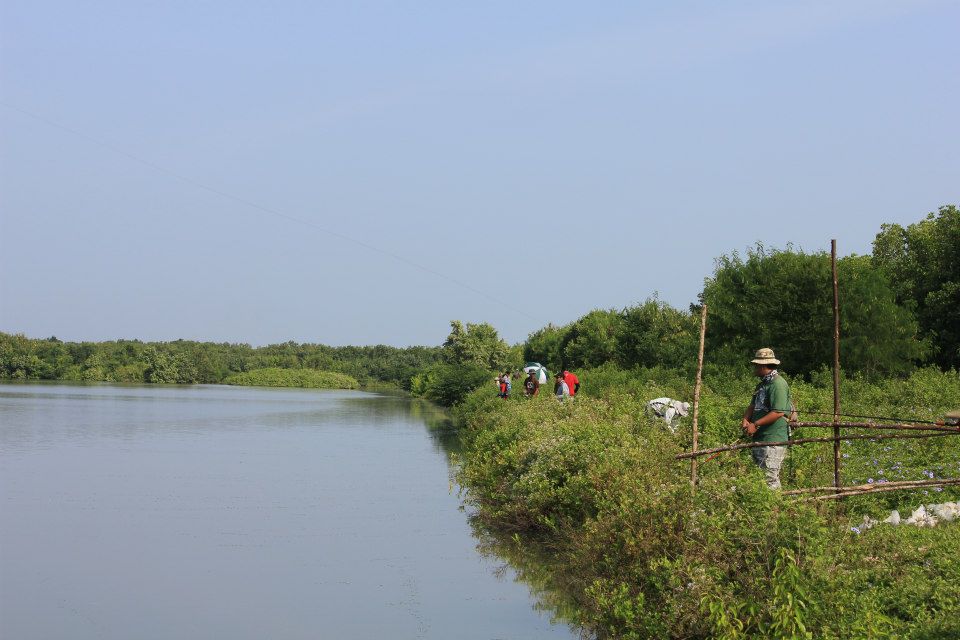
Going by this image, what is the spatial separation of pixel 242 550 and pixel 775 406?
753cm

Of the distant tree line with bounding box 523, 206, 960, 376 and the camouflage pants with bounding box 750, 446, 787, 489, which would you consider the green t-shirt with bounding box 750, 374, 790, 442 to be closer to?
the camouflage pants with bounding box 750, 446, 787, 489

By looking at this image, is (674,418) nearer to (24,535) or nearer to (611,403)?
(611,403)

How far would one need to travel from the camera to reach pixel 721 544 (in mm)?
6934

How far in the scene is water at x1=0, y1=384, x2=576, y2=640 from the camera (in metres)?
9.81

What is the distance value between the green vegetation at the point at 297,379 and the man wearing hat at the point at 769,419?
11524 cm

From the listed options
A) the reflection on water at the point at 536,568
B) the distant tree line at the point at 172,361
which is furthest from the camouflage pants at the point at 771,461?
the distant tree line at the point at 172,361

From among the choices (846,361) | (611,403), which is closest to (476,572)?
(611,403)

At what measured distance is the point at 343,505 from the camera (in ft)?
58.7

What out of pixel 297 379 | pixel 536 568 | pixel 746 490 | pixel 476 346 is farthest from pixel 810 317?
pixel 297 379

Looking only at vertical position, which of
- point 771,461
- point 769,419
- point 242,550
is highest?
point 769,419

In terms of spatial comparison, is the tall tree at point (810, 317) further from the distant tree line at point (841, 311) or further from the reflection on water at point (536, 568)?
the reflection on water at point (536, 568)

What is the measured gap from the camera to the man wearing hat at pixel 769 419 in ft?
32.1

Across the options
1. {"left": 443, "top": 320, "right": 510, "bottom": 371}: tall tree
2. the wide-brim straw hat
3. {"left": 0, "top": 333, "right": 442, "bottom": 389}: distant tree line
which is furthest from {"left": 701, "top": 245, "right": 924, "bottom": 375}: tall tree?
{"left": 0, "top": 333, "right": 442, "bottom": 389}: distant tree line

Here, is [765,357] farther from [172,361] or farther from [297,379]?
[297,379]
